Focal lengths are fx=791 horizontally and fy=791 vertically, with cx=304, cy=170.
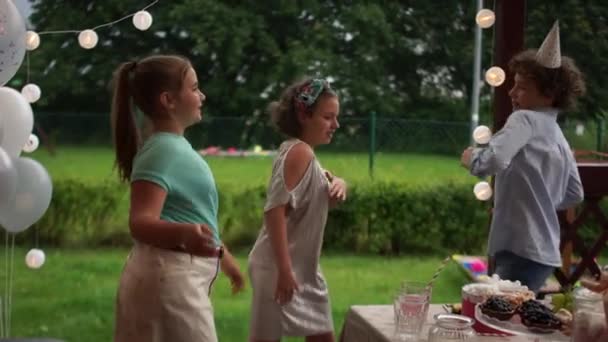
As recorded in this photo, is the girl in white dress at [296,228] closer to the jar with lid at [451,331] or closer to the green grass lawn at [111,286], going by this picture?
the jar with lid at [451,331]

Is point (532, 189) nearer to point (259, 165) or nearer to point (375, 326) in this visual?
point (375, 326)

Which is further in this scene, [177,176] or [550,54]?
[550,54]

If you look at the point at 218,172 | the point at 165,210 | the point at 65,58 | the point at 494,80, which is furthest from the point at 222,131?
the point at 165,210

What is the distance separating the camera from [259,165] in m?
3.35

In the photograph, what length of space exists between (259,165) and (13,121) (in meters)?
1.22

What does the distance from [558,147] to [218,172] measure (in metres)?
1.61

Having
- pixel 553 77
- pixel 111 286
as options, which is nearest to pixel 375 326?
pixel 553 77

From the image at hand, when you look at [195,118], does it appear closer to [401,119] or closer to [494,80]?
[494,80]

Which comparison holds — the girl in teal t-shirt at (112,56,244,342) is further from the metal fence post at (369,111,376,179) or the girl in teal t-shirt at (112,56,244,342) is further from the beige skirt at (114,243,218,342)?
the metal fence post at (369,111,376,179)

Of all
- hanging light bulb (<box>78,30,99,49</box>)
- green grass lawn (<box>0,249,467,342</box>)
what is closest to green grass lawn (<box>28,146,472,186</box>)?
green grass lawn (<box>0,249,467,342</box>)

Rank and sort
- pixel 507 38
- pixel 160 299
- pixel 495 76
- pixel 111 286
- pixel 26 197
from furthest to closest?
pixel 111 286 → pixel 507 38 → pixel 495 76 → pixel 26 197 → pixel 160 299

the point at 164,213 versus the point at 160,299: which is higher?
the point at 164,213

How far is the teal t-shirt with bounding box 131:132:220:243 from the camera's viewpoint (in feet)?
5.22

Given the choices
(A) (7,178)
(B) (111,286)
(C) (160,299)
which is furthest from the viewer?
(B) (111,286)
